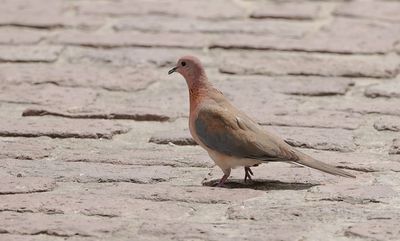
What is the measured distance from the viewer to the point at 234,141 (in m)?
5.50

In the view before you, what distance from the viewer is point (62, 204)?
5262mm

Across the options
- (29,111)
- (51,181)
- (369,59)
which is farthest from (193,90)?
(369,59)

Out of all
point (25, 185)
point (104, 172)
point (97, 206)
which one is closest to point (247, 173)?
point (104, 172)

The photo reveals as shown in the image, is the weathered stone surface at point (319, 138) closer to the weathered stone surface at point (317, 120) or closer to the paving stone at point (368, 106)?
the weathered stone surface at point (317, 120)

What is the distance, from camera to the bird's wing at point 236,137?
545 cm

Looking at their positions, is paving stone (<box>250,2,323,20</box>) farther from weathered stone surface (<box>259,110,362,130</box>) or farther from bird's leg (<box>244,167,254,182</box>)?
bird's leg (<box>244,167,254,182</box>)

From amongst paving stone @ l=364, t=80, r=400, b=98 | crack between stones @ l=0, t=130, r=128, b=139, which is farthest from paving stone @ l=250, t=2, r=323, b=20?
crack between stones @ l=0, t=130, r=128, b=139

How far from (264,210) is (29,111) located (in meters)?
2.08

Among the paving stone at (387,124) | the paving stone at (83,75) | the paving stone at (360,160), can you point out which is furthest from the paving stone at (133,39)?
the paving stone at (360,160)

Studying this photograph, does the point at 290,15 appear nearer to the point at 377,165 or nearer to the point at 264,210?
the point at 377,165

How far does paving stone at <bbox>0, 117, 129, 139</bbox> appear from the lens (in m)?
6.43

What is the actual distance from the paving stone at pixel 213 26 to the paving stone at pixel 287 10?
0.40 ft

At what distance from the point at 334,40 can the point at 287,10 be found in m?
0.84

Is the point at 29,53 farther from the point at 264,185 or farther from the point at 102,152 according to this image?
the point at 264,185
